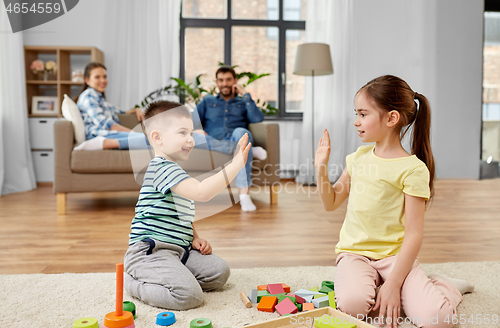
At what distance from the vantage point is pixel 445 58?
4094mm

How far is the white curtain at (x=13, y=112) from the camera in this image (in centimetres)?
337

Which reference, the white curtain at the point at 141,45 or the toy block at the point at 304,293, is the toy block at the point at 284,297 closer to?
the toy block at the point at 304,293

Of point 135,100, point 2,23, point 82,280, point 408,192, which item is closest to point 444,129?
point 135,100

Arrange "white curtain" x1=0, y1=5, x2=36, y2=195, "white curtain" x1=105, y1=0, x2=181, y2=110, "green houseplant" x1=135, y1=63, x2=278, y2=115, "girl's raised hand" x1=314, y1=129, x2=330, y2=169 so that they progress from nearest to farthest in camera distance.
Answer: "girl's raised hand" x1=314, y1=129, x2=330, y2=169 < "white curtain" x1=0, y1=5, x2=36, y2=195 < "green houseplant" x1=135, y1=63, x2=278, y2=115 < "white curtain" x1=105, y1=0, x2=181, y2=110

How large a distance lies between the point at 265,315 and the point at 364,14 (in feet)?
12.8

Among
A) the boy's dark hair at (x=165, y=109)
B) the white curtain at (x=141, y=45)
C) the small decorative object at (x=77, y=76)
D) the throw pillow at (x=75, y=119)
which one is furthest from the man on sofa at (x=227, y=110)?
the boy's dark hair at (x=165, y=109)

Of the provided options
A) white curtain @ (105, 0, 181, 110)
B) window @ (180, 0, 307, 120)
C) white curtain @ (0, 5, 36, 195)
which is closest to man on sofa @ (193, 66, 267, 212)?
white curtain @ (105, 0, 181, 110)

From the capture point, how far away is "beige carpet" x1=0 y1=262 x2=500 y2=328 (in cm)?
94

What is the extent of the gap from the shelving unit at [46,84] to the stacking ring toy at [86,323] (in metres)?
3.14

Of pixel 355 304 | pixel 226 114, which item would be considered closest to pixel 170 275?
pixel 355 304

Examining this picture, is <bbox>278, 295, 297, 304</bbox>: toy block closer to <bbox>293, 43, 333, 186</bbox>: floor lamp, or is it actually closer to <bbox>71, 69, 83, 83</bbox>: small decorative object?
<bbox>293, 43, 333, 186</bbox>: floor lamp

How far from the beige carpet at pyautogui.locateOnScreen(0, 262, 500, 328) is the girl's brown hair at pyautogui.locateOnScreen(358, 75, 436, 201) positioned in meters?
0.41

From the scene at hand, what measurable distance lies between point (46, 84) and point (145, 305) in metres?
3.50

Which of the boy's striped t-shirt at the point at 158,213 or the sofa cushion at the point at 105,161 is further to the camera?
the sofa cushion at the point at 105,161
